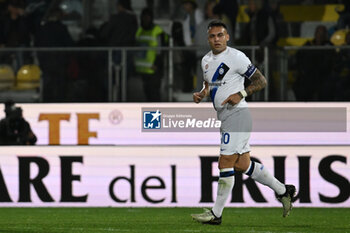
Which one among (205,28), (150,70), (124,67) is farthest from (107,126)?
(205,28)

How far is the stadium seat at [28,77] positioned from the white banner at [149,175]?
4.27 ft

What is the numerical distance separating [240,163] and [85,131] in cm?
513

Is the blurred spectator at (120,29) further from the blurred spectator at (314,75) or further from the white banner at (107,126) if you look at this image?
the blurred spectator at (314,75)

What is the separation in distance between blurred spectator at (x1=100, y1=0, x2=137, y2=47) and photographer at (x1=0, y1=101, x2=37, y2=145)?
2.63m

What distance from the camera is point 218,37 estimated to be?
10.7m

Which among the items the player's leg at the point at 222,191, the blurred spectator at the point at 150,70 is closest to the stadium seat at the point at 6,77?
the blurred spectator at the point at 150,70

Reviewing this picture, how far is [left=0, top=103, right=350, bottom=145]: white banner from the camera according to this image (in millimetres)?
15266

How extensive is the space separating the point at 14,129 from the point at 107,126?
4.47 ft

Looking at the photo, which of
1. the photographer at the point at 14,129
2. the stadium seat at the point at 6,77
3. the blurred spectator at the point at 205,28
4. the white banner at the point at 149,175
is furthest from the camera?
the blurred spectator at the point at 205,28

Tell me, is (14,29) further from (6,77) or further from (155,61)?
(155,61)

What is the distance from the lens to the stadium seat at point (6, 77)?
15992mm

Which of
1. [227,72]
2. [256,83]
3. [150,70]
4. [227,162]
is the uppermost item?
[227,72]

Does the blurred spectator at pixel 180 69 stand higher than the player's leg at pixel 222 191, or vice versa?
the blurred spectator at pixel 180 69

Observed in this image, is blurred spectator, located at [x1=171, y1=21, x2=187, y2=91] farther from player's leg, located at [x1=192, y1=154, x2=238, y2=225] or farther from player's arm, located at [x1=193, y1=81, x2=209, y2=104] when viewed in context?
player's leg, located at [x1=192, y1=154, x2=238, y2=225]
